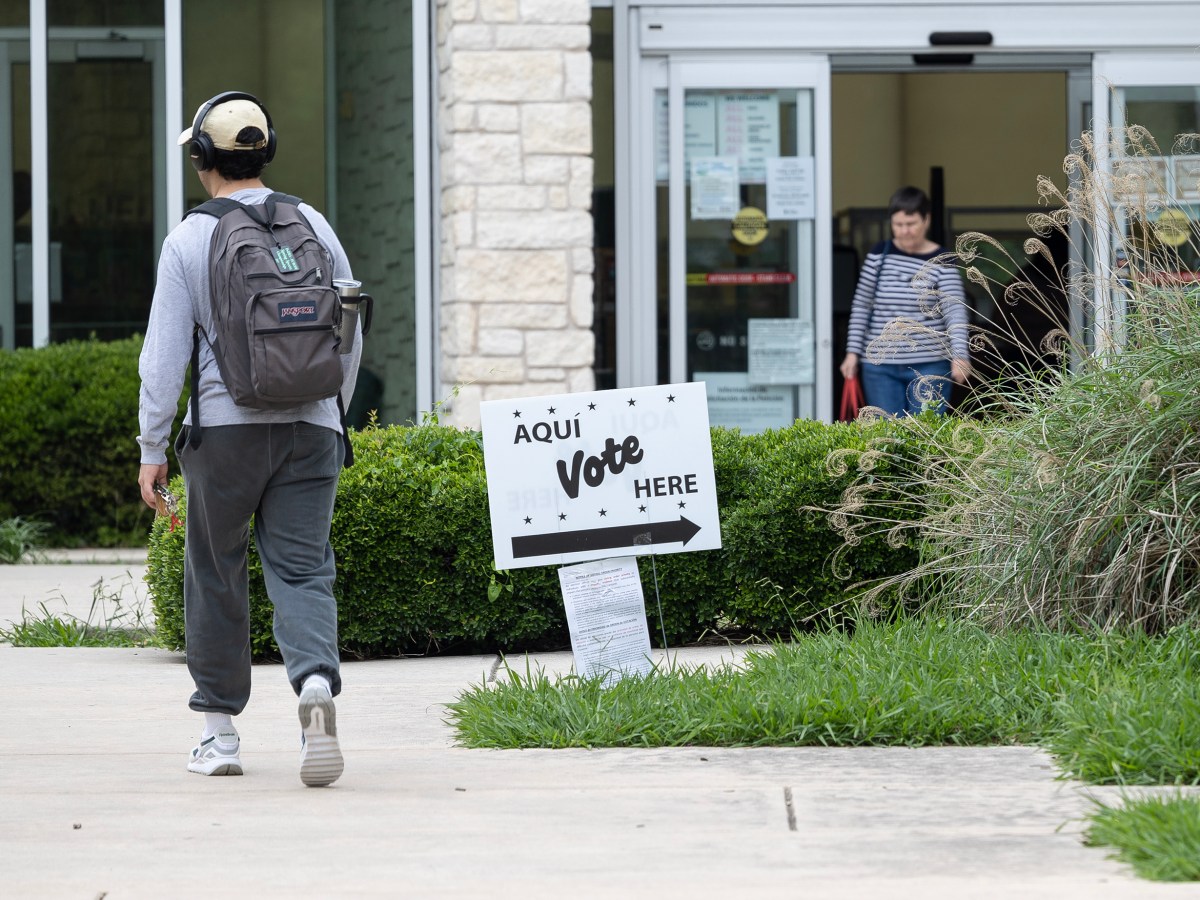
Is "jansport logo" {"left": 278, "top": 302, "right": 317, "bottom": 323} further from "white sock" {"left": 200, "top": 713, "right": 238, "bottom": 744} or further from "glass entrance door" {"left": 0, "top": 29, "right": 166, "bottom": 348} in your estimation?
"glass entrance door" {"left": 0, "top": 29, "right": 166, "bottom": 348}

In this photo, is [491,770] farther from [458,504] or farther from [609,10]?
[609,10]

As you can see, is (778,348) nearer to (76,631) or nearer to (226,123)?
(76,631)

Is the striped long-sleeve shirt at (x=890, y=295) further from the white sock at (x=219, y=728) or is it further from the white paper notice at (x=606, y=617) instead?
the white sock at (x=219, y=728)

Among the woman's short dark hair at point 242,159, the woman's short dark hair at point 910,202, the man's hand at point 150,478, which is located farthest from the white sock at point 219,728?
the woman's short dark hair at point 910,202

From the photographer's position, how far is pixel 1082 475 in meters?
5.20

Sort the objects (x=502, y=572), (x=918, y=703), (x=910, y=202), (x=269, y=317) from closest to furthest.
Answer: (x=269, y=317)
(x=918, y=703)
(x=502, y=572)
(x=910, y=202)

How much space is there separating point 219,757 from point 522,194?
218 inches

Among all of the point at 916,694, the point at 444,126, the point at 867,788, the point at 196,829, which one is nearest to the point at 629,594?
the point at 916,694

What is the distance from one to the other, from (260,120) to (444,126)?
5437mm

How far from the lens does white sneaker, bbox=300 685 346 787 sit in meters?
4.12

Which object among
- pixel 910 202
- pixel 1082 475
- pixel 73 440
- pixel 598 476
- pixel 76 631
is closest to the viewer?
pixel 1082 475

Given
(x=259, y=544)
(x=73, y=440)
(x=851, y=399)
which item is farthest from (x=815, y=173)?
(x=259, y=544)

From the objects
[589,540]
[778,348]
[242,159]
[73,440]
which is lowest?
[589,540]

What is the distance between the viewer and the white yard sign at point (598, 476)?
526cm
